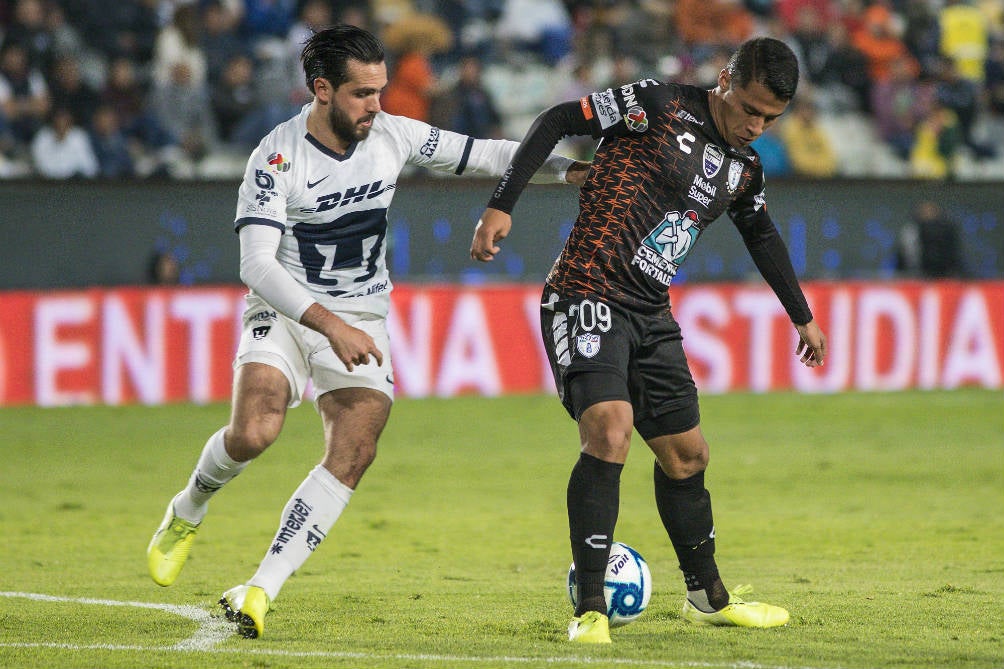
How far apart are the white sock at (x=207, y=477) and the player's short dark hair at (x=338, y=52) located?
133 cm

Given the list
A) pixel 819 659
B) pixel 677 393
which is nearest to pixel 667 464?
pixel 677 393

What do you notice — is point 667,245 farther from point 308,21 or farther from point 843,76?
point 843,76

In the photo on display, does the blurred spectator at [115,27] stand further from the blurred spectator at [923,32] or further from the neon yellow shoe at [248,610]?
the neon yellow shoe at [248,610]

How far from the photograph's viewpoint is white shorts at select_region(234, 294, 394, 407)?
18.0 feet

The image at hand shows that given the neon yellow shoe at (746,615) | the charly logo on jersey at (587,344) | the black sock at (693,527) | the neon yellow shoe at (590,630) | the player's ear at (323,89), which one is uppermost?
the player's ear at (323,89)

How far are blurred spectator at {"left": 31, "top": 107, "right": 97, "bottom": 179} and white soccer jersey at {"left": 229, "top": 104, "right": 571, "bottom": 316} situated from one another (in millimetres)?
8596

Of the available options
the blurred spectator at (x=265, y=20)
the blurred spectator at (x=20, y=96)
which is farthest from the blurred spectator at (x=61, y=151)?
the blurred spectator at (x=265, y=20)

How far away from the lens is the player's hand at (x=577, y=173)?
563cm

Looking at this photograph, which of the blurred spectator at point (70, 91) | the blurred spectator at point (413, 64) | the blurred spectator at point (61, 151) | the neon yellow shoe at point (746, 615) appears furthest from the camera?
the blurred spectator at point (413, 64)

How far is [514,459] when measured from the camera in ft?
35.1

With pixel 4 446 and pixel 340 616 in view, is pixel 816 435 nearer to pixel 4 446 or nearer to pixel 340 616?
pixel 4 446

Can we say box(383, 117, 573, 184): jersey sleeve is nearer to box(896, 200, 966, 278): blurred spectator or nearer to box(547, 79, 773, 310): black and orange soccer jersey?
box(547, 79, 773, 310): black and orange soccer jersey

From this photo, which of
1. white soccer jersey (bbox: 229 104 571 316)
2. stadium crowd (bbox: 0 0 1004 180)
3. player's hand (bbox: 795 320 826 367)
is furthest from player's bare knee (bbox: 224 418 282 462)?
stadium crowd (bbox: 0 0 1004 180)

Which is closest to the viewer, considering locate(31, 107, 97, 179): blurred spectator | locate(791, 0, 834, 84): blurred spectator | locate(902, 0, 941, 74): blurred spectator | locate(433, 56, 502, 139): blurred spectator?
locate(31, 107, 97, 179): blurred spectator
